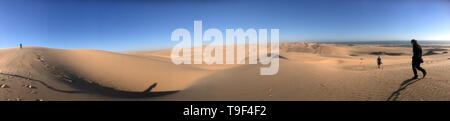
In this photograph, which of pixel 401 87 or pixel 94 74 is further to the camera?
pixel 94 74

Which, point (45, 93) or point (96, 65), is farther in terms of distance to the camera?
point (96, 65)

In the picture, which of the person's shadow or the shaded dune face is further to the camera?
the shaded dune face

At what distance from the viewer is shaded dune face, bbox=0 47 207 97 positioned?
6.66m

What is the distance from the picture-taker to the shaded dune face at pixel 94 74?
666 centimetres

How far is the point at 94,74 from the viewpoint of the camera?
32.1ft

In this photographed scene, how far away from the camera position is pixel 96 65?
1147 centimetres

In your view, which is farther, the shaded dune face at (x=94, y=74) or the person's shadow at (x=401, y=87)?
the shaded dune face at (x=94, y=74)
